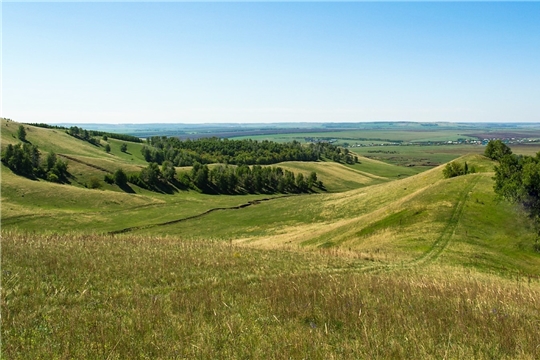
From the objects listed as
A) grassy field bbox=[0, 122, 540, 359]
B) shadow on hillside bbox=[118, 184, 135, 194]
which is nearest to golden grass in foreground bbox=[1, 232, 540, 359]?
grassy field bbox=[0, 122, 540, 359]

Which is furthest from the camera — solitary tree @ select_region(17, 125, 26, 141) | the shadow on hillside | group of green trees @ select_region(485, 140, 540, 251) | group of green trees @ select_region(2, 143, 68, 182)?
solitary tree @ select_region(17, 125, 26, 141)

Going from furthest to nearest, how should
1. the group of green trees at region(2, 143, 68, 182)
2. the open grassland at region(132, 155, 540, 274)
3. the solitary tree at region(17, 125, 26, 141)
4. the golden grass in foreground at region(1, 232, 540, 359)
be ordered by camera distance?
1. the solitary tree at region(17, 125, 26, 141)
2. the group of green trees at region(2, 143, 68, 182)
3. the open grassland at region(132, 155, 540, 274)
4. the golden grass in foreground at region(1, 232, 540, 359)

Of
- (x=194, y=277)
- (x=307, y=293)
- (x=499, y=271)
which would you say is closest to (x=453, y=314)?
(x=307, y=293)

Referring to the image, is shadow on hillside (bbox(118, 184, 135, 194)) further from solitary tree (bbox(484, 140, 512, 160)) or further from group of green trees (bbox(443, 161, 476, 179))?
Answer: solitary tree (bbox(484, 140, 512, 160))

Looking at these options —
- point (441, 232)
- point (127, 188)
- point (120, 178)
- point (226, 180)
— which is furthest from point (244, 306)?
point (226, 180)

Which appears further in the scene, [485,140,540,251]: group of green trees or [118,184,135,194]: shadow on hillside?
[118,184,135,194]: shadow on hillside

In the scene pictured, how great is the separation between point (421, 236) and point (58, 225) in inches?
2848

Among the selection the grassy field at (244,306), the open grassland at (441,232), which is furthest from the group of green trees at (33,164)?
the grassy field at (244,306)

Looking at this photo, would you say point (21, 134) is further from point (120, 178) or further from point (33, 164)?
point (120, 178)

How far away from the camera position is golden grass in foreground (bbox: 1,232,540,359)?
8.42 meters

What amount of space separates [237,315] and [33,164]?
519ft

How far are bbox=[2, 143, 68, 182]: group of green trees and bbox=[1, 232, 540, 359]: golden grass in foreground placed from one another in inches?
5447

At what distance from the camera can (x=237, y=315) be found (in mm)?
10711

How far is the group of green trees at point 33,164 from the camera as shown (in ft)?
438
